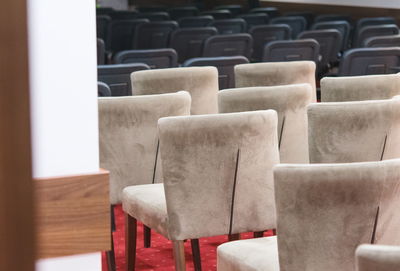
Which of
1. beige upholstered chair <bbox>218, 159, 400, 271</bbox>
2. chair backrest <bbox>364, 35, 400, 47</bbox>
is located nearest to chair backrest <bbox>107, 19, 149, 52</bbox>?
chair backrest <bbox>364, 35, 400, 47</bbox>

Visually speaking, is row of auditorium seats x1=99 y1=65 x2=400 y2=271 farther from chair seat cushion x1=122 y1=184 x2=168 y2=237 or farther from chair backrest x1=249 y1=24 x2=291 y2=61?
chair backrest x1=249 y1=24 x2=291 y2=61

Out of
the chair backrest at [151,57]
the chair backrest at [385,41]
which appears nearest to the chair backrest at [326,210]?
the chair backrest at [151,57]

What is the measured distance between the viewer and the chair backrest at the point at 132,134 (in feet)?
13.7

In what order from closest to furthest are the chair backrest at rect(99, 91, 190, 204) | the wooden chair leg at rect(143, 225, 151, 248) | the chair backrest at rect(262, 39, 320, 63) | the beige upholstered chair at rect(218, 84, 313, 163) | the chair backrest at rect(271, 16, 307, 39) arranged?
the chair backrest at rect(99, 91, 190, 204)
the beige upholstered chair at rect(218, 84, 313, 163)
the wooden chair leg at rect(143, 225, 151, 248)
the chair backrest at rect(262, 39, 320, 63)
the chair backrest at rect(271, 16, 307, 39)

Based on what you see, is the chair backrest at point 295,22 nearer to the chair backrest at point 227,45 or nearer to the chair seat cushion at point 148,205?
the chair backrest at point 227,45

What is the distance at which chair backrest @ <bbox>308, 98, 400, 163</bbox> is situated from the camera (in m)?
3.74

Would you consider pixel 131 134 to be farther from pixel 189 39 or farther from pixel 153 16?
pixel 153 16

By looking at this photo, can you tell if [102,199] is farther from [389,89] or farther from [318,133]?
[389,89]

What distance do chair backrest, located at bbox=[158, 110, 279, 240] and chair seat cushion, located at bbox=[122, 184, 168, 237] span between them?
0.64ft

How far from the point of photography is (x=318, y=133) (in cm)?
380

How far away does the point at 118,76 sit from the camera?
18.7ft

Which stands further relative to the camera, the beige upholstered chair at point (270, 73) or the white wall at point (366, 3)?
the white wall at point (366, 3)

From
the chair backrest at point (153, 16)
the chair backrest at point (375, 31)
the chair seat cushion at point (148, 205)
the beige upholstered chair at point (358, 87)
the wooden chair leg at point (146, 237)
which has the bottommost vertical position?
the wooden chair leg at point (146, 237)

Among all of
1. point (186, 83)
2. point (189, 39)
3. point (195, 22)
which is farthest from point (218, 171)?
point (195, 22)
